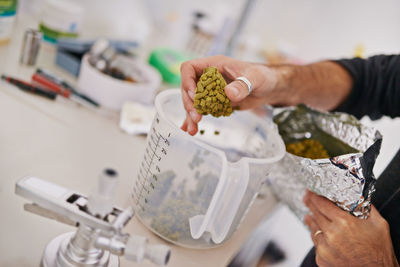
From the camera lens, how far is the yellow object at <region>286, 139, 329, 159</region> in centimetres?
80

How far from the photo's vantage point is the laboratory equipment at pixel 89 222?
0.44 meters

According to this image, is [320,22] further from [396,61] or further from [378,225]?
[378,225]

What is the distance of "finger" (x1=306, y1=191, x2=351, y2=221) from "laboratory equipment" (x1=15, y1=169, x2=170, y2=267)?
0.39 m

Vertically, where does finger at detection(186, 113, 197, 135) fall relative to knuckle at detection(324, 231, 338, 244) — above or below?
above

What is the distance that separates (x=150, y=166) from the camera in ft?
2.05

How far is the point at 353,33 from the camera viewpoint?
6.75 feet

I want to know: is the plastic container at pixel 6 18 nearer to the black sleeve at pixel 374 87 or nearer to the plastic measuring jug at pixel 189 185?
the plastic measuring jug at pixel 189 185

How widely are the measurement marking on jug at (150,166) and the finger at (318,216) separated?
13.8 inches

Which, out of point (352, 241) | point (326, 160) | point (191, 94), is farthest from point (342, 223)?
point (191, 94)

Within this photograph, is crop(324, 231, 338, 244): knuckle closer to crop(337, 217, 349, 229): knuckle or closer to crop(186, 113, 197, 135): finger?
crop(337, 217, 349, 229): knuckle

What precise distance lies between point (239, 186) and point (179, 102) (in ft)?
0.84

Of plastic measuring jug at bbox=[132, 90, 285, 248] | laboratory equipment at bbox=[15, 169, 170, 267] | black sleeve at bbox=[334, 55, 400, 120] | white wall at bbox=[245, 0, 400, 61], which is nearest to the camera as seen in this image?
laboratory equipment at bbox=[15, 169, 170, 267]

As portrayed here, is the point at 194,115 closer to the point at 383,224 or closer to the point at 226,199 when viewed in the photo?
the point at 226,199

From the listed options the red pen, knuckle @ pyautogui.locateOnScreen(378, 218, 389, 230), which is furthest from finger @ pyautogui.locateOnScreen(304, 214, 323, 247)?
the red pen
